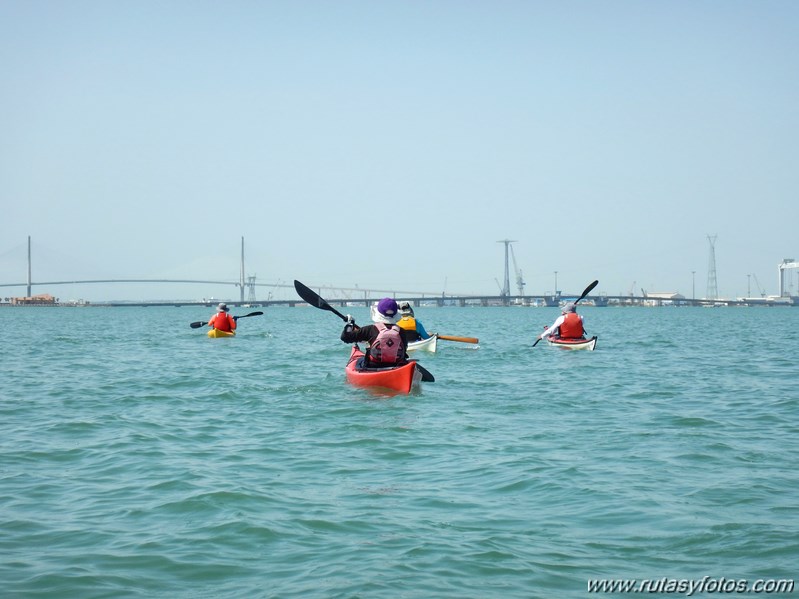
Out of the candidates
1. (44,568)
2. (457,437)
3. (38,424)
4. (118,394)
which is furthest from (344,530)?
(118,394)

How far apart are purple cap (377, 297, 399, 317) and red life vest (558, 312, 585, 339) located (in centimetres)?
1427

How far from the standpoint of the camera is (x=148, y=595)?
5.88 metres

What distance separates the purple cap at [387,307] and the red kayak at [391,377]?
1006mm

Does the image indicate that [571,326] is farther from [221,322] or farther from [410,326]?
[221,322]

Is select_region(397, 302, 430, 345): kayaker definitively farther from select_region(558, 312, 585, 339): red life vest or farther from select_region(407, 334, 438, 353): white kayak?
select_region(558, 312, 585, 339): red life vest

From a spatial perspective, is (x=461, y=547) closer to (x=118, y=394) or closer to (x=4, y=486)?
(x=4, y=486)

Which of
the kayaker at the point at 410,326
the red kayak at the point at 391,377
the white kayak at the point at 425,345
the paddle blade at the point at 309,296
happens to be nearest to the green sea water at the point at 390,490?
the red kayak at the point at 391,377

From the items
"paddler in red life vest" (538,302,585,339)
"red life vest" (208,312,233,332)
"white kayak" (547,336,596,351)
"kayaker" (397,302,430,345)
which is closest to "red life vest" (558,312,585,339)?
"paddler in red life vest" (538,302,585,339)

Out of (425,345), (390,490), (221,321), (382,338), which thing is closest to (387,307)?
(382,338)

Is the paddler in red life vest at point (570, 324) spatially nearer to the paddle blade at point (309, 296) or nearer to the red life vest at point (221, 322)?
the paddle blade at point (309, 296)

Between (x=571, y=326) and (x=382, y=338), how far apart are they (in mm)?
14070

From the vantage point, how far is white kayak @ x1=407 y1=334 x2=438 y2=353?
25.7 metres

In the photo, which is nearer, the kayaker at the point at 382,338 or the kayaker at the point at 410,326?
the kayaker at the point at 382,338

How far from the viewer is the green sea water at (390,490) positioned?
20.5ft
